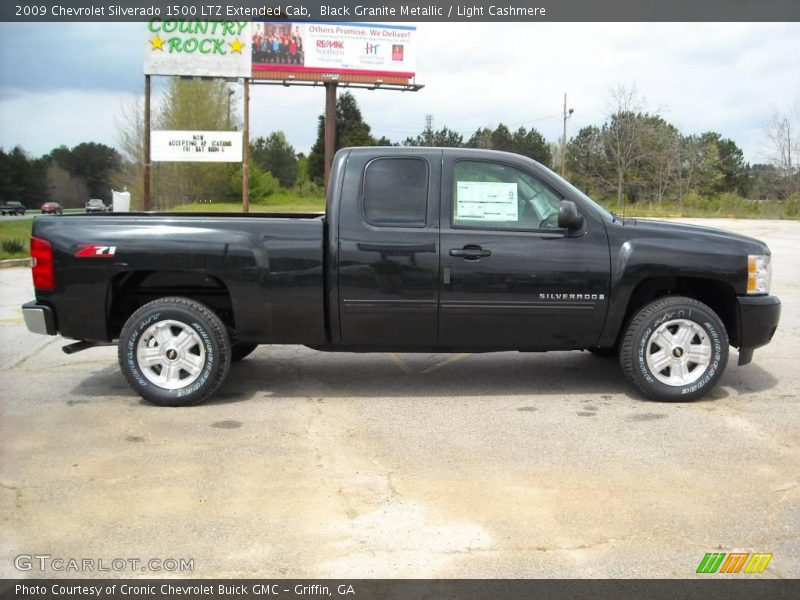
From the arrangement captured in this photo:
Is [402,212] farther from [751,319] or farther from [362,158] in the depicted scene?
[751,319]

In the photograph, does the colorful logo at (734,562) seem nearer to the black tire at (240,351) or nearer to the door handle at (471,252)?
the door handle at (471,252)

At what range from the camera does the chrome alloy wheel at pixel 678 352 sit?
542 cm

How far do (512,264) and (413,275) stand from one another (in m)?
0.73

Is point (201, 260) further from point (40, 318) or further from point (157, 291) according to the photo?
point (40, 318)

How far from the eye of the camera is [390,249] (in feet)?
17.2

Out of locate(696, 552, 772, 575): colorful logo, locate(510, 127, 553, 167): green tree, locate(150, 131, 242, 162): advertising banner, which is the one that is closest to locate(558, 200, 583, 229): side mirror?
locate(696, 552, 772, 575): colorful logo

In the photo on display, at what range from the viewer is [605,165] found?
172ft

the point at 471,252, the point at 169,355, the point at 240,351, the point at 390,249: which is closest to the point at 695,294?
the point at 471,252

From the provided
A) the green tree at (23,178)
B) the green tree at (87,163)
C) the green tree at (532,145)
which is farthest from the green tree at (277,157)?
the green tree at (532,145)

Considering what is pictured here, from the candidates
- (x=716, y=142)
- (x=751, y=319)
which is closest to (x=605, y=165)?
(x=716, y=142)

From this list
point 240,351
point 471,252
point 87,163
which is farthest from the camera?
→ point 87,163

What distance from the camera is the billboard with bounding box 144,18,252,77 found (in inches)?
794

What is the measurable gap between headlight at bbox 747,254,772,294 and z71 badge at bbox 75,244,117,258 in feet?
15.4

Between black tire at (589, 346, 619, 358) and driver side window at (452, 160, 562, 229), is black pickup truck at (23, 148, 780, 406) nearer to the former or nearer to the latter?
driver side window at (452, 160, 562, 229)
